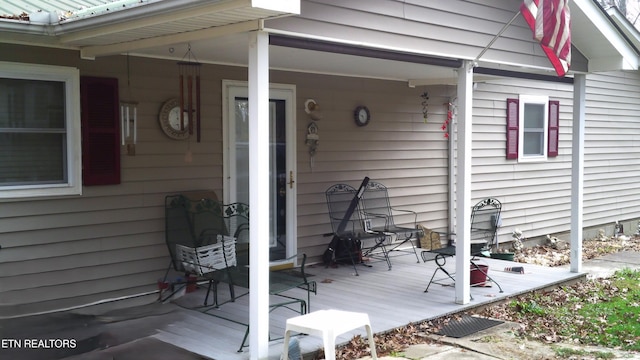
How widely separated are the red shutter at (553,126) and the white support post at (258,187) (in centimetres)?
774

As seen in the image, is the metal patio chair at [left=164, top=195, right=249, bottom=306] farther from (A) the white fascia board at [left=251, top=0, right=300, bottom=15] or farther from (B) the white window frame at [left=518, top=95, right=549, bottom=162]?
(B) the white window frame at [left=518, top=95, right=549, bottom=162]

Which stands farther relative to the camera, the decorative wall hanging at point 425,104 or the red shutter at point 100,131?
the decorative wall hanging at point 425,104

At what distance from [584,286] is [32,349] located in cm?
568

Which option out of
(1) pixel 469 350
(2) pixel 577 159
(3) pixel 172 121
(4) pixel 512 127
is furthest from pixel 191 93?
(4) pixel 512 127

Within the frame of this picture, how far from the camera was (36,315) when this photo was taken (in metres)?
5.36

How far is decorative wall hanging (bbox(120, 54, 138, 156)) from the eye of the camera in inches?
229

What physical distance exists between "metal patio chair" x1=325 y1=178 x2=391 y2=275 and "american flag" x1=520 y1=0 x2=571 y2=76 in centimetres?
277

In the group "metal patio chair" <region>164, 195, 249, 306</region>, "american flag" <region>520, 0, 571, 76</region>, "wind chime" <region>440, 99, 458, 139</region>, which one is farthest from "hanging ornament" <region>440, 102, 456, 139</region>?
"metal patio chair" <region>164, 195, 249, 306</region>

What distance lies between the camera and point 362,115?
812 cm

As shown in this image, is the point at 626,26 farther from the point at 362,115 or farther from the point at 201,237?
the point at 201,237

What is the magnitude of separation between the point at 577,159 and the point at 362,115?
2.54 metres

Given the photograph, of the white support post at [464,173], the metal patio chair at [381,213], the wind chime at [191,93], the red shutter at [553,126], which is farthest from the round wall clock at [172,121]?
the red shutter at [553,126]

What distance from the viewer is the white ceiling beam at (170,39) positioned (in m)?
4.23

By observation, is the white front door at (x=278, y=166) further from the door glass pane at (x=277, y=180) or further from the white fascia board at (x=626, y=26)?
the white fascia board at (x=626, y=26)
